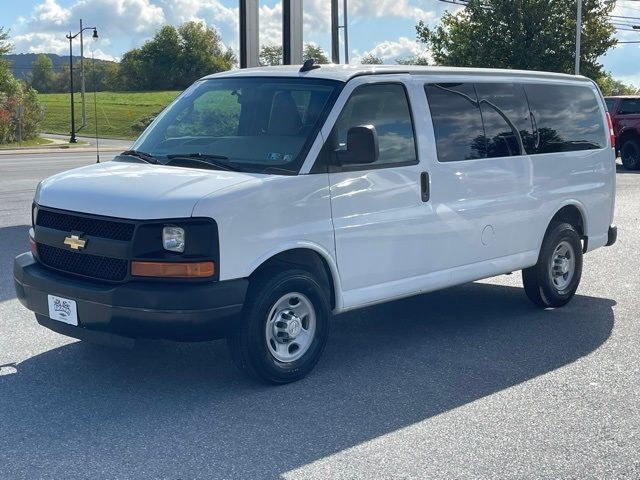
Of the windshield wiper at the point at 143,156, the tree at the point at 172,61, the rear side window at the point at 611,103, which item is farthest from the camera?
the tree at the point at 172,61

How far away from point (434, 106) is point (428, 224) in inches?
35.2

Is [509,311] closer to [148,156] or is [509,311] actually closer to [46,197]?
[148,156]

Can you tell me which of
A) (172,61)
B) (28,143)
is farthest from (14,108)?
(172,61)

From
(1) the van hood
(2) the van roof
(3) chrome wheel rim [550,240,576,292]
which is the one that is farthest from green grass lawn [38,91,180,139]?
(1) the van hood

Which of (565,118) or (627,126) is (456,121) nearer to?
(565,118)

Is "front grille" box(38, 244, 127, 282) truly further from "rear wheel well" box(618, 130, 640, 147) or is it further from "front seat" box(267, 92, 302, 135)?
"rear wheel well" box(618, 130, 640, 147)

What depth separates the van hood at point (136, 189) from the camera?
17.5 ft

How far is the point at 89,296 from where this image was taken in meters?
5.47

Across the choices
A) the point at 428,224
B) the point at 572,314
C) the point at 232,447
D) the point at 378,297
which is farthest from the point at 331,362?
the point at 572,314

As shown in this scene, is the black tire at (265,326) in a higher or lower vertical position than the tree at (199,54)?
lower

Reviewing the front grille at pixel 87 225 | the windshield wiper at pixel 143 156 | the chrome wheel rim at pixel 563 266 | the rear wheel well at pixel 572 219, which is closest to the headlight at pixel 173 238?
the front grille at pixel 87 225

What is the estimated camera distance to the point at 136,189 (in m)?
5.56

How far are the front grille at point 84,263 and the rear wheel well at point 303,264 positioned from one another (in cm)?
79

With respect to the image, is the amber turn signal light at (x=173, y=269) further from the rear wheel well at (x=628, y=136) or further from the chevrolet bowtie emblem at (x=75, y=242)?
the rear wheel well at (x=628, y=136)
